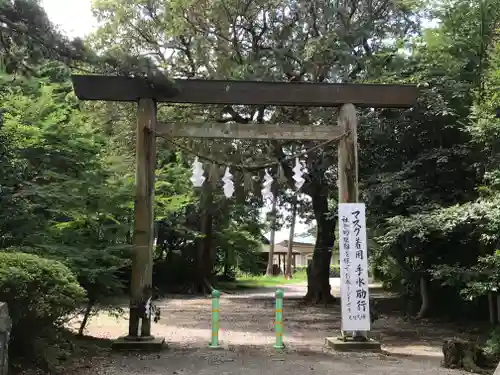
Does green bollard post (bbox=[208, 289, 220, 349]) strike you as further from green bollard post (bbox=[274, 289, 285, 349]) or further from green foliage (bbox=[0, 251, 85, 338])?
green foliage (bbox=[0, 251, 85, 338])

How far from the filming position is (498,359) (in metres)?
7.66

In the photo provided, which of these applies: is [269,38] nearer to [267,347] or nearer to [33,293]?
[267,347]

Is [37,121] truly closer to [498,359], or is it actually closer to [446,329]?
[498,359]

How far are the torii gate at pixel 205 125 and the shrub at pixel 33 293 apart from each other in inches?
106

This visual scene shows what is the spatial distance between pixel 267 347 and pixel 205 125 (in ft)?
13.4

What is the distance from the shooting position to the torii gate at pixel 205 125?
8.88m

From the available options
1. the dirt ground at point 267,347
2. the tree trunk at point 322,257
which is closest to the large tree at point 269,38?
the tree trunk at point 322,257

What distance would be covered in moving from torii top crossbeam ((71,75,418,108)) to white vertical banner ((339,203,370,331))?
1989 mm

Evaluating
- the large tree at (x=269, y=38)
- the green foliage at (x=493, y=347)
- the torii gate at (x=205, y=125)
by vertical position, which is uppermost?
the large tree at (x=269, y=38)

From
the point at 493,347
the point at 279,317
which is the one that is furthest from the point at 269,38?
the point at 493,347

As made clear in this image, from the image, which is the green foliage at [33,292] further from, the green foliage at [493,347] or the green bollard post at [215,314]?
the green foliage at [493,347]

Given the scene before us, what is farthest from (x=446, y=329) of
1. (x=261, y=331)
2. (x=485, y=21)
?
(x=485, y=21)

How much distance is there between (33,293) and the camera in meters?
5.51

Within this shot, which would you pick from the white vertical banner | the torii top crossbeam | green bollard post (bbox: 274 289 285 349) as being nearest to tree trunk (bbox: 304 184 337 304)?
the torii top crossbeam
